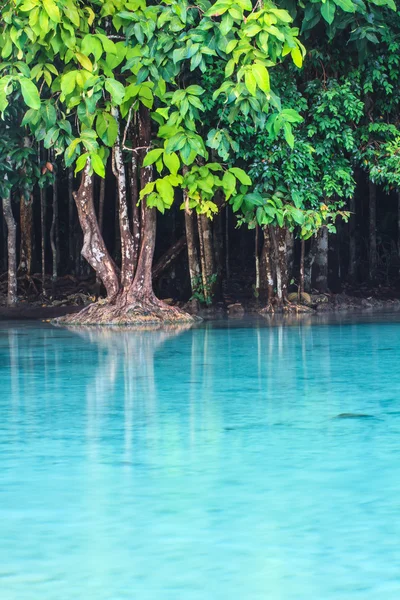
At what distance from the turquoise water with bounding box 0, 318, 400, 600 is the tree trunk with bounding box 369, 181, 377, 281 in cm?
1077

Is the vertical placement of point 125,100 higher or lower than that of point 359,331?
higher

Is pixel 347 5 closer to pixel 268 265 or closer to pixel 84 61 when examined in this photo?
pixel 84 61

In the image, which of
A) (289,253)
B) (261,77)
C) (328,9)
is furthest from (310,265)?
(261,77)

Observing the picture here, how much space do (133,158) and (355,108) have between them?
273cm

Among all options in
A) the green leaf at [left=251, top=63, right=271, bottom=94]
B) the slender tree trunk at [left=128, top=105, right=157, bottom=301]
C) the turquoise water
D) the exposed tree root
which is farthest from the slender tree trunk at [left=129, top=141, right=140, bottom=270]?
the turquoise water

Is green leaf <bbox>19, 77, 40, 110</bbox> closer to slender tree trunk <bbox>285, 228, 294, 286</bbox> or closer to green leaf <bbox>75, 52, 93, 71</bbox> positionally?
green leaf <bbox>75, 52, 93, 71</bbox>

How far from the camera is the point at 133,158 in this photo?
46.3 feet

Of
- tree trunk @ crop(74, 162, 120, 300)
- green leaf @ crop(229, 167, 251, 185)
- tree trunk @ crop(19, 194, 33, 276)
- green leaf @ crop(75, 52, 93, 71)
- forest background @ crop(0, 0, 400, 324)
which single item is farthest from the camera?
tree trunk @ crop(19, 194, 33, 276)

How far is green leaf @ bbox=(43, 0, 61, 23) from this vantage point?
33.5ft

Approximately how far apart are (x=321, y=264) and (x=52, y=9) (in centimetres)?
723

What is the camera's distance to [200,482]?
3969 mm

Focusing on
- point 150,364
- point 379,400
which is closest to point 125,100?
point 150,364

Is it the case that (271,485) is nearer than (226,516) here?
No

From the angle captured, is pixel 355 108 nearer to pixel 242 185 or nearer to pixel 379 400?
pixel 242 185
